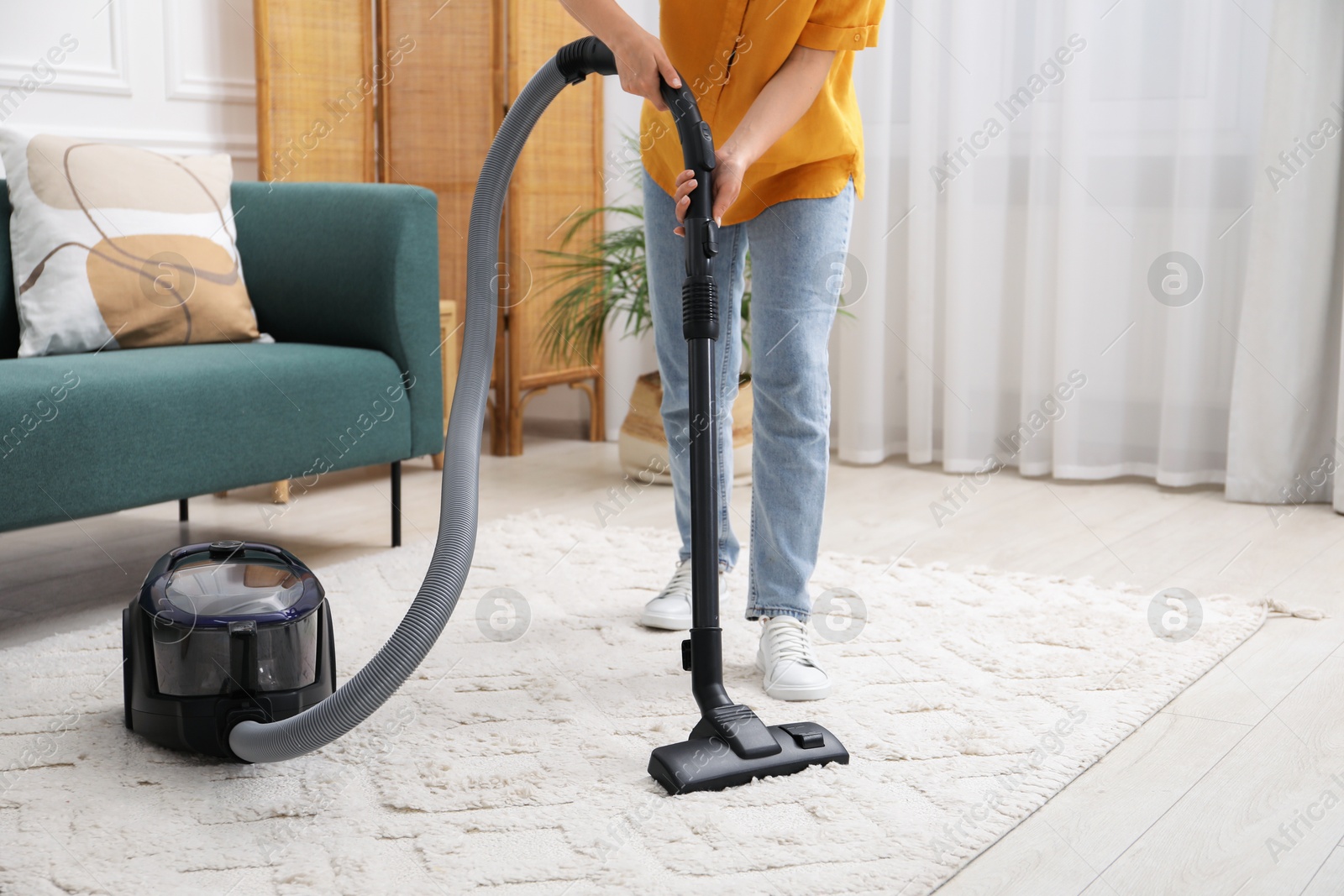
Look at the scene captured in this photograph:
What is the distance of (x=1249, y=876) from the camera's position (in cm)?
108

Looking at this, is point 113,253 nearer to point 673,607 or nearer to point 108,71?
point 108,71

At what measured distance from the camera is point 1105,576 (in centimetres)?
207

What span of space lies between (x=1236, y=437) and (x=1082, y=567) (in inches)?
31.4

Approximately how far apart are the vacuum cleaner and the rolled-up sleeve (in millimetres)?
276

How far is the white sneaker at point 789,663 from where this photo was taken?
4.82 feet

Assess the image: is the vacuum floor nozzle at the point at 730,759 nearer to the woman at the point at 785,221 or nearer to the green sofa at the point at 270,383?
the woman at the point at 785,221

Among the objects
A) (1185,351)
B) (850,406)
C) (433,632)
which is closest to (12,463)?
(433,632)

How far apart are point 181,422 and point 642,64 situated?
0.97 metres

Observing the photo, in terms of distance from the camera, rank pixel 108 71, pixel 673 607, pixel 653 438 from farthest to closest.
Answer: pixel 653 438 < pixel 108 71 < pixel 673 607

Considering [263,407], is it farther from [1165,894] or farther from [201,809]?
[1165,894]

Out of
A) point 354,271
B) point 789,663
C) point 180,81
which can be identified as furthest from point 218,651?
point 180,81

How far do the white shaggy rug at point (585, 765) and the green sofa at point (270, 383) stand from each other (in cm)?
26

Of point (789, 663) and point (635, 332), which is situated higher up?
point (635, 332)

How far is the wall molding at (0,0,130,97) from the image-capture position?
2.64 metres
